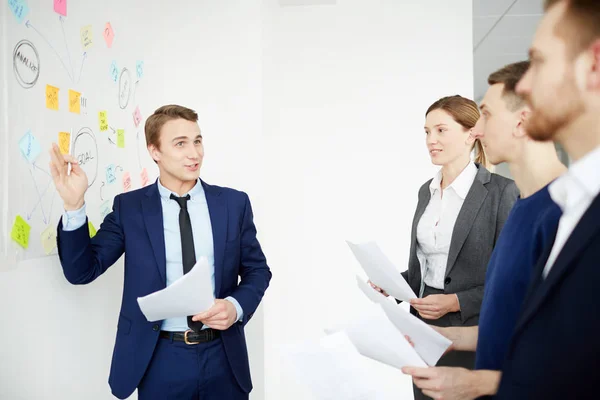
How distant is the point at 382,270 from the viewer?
1.89 meters

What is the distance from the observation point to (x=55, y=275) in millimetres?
1891

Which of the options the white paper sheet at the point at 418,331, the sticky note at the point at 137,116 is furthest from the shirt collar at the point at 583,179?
the sticky note at the point at 137,116

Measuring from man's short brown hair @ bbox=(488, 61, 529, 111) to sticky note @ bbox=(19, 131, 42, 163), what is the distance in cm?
144

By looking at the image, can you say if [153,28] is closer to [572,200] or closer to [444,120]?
[444,120]

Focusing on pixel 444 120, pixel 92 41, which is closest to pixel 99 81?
pixel 92 41

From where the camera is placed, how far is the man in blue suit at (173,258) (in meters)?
1.83

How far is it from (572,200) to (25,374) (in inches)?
65.6

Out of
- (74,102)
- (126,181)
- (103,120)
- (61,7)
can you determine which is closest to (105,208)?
(126,181)

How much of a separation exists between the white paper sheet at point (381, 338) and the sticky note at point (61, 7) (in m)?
1.52

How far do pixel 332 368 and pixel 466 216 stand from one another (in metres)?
1.07

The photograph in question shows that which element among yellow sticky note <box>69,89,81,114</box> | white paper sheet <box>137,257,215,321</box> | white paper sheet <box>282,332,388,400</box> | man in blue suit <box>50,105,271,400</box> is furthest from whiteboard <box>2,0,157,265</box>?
white paper sheet <box>282,332,388,400</box>

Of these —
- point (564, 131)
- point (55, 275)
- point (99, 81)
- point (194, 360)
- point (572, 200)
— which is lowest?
point (194, 360)

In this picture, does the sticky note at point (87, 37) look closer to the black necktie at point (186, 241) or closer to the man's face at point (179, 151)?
the man's face at point (179, 151)

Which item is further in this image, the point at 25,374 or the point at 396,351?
the point at 25,374
